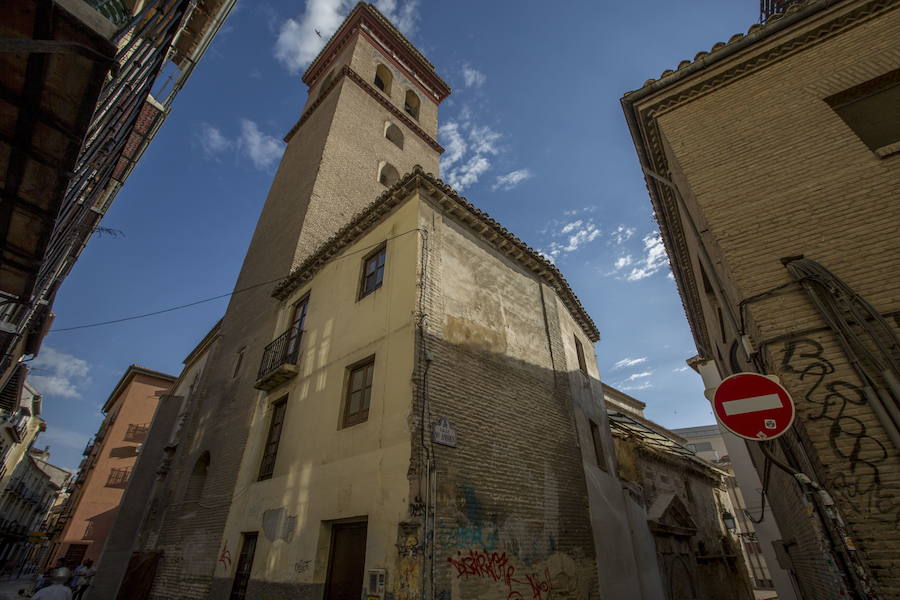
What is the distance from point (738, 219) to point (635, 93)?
3.40 meters

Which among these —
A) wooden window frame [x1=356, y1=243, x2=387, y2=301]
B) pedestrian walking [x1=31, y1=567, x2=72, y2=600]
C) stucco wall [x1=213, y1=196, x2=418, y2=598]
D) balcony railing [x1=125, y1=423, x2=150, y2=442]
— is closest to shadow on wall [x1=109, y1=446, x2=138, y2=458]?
balcony railing [x1=125, y1=423, x2=150, y2=442]

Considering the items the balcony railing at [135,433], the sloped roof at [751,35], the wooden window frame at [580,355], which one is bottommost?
the wooden window frame at [580,355]

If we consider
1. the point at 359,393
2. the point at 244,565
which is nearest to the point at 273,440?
the point at 244,565

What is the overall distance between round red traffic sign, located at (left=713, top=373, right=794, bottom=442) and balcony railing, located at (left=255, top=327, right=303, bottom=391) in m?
8.36

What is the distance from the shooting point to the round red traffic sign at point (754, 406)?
3395mm

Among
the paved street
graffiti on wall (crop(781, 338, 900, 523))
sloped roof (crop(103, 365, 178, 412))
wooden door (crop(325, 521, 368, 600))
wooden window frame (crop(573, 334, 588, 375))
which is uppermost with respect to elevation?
sloped roof (crop(103, 365, 178, 412))

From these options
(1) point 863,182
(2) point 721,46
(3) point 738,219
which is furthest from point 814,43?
(3) point 738,219

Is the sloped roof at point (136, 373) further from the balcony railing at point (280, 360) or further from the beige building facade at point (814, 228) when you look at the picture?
the beige building facade at point (814, 228)

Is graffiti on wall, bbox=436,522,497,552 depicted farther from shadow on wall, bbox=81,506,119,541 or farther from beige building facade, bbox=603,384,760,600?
shadow on wall, bbox=81,506,119,541

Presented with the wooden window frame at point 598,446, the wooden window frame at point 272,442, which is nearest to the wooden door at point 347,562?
the wooden window frame at point 272,442

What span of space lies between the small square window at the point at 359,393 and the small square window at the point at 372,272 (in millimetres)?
1672

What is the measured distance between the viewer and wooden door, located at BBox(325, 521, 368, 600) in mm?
5969

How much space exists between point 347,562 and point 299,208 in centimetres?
1150

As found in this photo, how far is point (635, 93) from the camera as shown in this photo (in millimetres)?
7449
